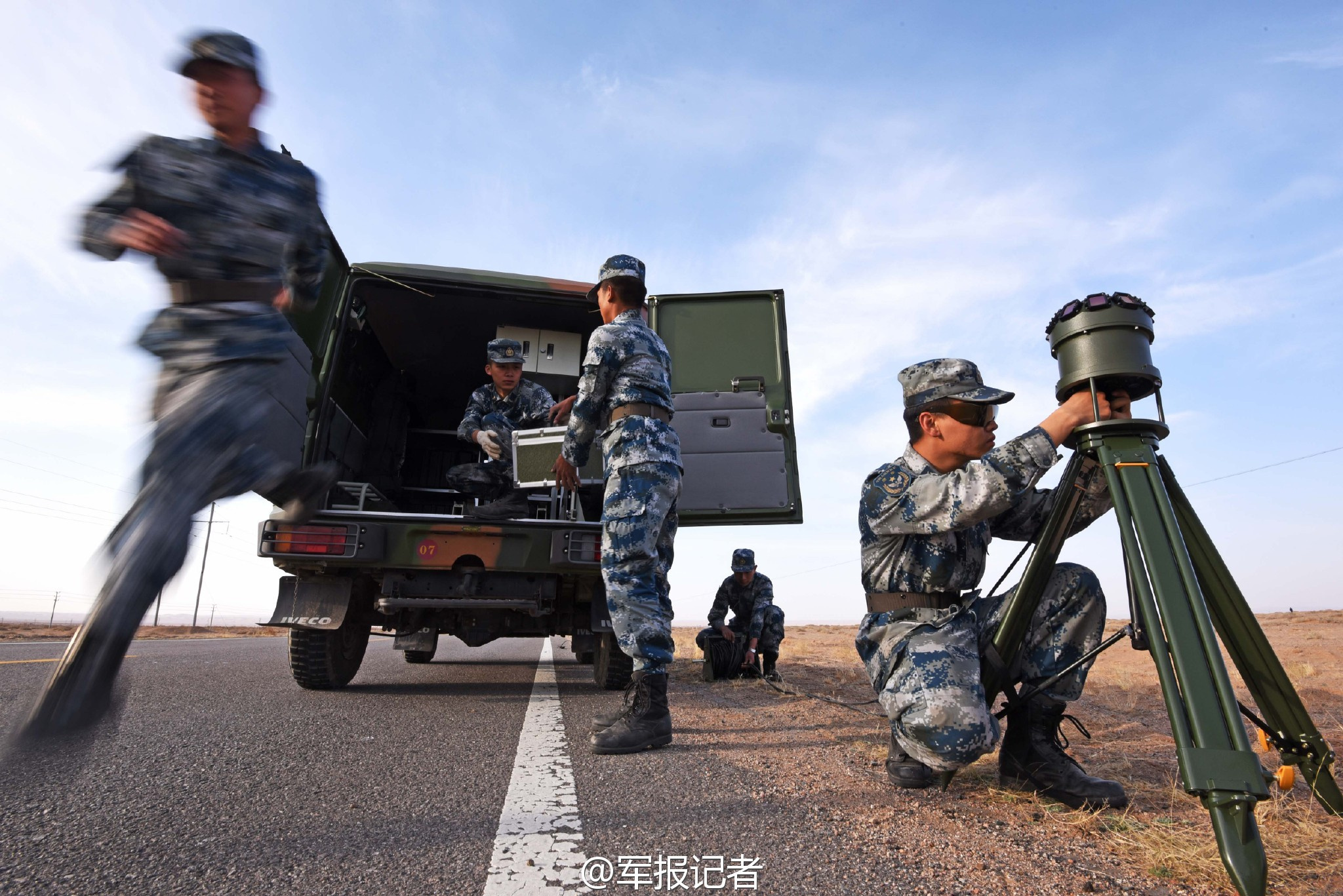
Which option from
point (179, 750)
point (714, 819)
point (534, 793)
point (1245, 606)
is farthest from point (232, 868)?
point (1245, 606)

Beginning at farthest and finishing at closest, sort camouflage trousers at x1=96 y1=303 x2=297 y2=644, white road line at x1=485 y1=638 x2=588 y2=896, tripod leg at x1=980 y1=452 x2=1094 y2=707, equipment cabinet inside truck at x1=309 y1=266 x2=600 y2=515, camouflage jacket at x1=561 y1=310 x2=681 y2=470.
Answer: equipment cabinet inside truck at x1=309 y1=266 x2=600 y2=515 → camouflage jacket at x1=561 y1=310 x2=681 y2=470 → tripod leg at x1=980 y1=452 x2=1094 y2=707 → camouflage trousers at x1=96 y1=303 x2=297 y2=644 → white road line at x1=485 y1=638 x2=588 y2=896

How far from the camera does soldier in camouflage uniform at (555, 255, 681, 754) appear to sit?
2.84m

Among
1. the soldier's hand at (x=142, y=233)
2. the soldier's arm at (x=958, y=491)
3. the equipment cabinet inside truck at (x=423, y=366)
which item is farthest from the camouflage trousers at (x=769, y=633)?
the soldier's hand at (x=142, y=233)

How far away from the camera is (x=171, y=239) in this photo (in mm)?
1841

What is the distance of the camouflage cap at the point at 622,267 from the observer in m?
3.46

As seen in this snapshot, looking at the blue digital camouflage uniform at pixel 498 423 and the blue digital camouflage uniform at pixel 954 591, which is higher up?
the blue digital camouflage uniform at pixel 498 423

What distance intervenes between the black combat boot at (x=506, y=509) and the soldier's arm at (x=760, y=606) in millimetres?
3226

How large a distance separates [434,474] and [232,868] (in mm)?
5941

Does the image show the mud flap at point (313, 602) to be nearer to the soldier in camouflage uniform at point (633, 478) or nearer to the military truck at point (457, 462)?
the military truck at point (457, 462)

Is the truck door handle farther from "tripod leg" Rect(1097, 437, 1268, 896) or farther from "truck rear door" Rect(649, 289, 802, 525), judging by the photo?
"tripod leg" Rect(1097, 437, 1268, 896)

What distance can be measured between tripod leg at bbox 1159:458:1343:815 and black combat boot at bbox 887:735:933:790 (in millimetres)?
828

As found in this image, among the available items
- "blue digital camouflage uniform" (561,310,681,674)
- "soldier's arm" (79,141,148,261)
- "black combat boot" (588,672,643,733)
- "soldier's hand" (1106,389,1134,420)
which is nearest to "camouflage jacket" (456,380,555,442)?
"blue digital camouflage uniform" (561,310,681,674)

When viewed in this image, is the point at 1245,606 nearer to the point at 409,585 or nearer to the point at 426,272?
the point at 409,585

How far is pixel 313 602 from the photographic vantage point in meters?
3.88
